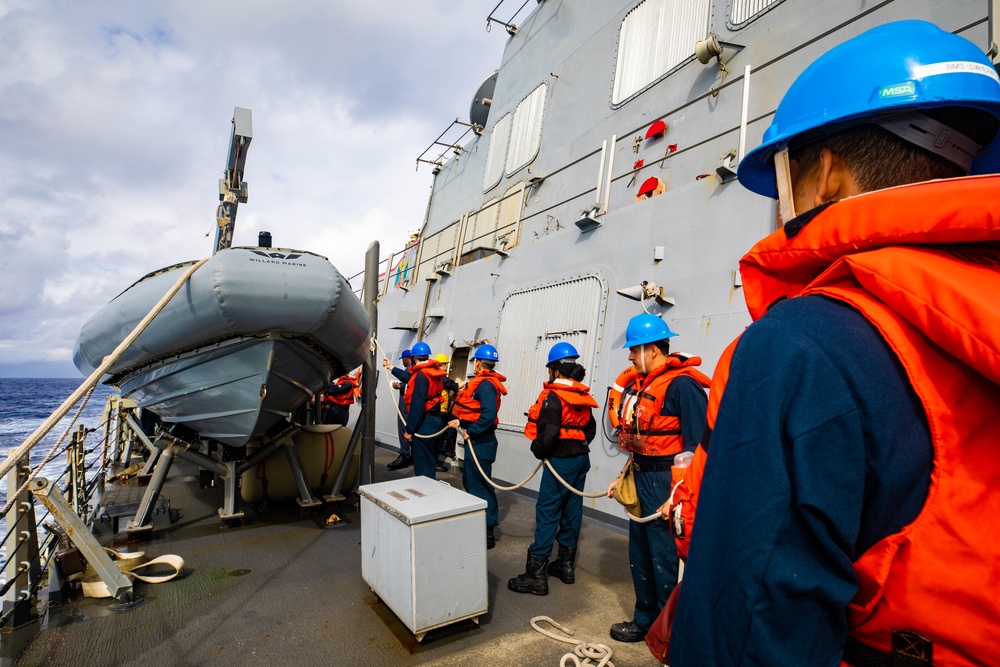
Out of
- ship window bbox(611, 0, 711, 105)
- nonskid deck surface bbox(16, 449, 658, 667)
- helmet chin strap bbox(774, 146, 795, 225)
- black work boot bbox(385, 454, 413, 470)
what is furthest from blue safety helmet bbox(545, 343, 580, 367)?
black work boot bbox(385, 454, 413, 470)

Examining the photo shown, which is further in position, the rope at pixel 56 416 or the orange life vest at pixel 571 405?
the orange life vest at pixel 571 405

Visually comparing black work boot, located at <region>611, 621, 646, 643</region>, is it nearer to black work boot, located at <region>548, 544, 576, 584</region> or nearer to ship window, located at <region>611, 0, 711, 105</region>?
black work boot, located at <region>548, 544, 576, 584</region>

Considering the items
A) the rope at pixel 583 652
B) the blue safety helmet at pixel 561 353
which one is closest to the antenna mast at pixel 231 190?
the blue safety helmet at pixel 561 353

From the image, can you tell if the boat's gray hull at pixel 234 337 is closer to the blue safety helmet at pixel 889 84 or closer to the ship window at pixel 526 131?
the blue safety helmet at pixel 889 84

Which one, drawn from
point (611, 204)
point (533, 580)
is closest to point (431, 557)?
point (533, 580)

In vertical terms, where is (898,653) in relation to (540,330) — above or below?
below

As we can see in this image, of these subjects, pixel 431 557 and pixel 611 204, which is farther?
pixel 611 204

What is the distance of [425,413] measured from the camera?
512cm

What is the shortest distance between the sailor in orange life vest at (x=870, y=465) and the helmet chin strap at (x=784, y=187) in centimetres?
17

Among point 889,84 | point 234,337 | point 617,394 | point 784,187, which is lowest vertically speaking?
point 617,394

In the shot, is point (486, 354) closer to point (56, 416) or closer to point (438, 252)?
point (56, 416)

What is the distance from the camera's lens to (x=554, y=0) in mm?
8109

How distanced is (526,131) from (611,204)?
3.01m

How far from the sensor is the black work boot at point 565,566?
141 inches
